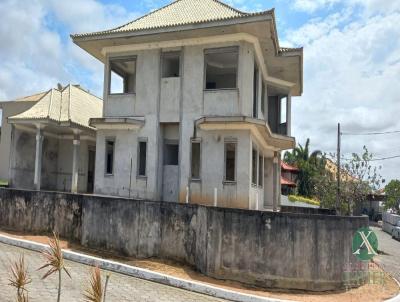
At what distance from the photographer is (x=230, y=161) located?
15008mm

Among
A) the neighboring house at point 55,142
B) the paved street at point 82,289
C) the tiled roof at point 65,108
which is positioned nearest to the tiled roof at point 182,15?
the tiled roof at point 65,108

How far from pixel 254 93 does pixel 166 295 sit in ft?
30.5

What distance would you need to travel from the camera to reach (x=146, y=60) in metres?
16.3

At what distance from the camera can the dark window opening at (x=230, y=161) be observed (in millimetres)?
14883

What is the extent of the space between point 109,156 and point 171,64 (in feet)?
15.3

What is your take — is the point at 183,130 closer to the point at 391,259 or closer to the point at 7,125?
the point at 391,259

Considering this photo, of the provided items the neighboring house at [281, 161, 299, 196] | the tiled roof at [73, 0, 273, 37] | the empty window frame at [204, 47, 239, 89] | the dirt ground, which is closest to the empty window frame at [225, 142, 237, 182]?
the empty window frame at [204, 47, 239, 89]

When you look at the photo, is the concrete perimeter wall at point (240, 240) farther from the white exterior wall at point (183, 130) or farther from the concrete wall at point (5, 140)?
the concrete wall at point (5, 140)

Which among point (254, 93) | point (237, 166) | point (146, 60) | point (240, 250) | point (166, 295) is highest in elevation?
point (146, 60)

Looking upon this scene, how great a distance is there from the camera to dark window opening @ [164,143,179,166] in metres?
16.3

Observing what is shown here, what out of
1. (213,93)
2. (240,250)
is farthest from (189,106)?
(240,250)

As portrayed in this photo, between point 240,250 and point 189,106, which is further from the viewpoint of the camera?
point 189,106

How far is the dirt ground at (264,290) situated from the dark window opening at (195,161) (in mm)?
4212

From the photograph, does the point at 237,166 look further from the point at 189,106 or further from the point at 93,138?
the point at 93,138
